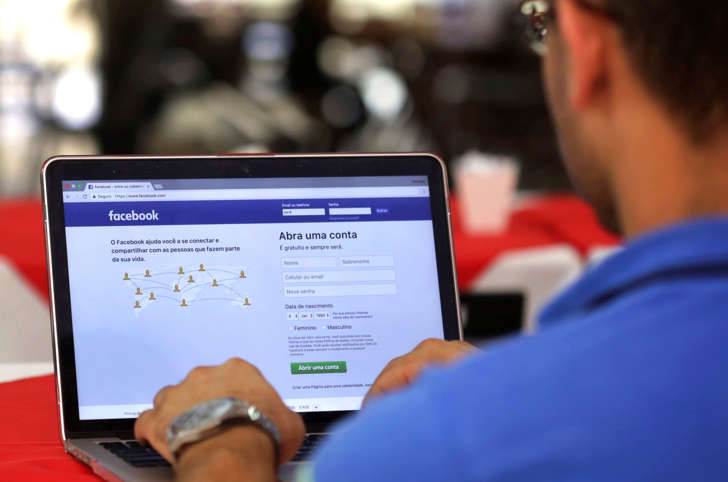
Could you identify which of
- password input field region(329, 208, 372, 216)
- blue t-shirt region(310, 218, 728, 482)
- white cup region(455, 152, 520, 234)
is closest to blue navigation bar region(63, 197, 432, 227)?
password input field region(329, 208, 372, 216)

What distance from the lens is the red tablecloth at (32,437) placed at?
82 centimetres

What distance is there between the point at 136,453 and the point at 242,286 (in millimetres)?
181

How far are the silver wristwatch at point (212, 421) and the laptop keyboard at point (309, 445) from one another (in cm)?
13

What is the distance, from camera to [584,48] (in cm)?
54

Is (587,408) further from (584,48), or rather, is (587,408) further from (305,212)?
(305,212)

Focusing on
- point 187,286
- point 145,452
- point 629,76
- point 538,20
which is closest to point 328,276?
point 187,286

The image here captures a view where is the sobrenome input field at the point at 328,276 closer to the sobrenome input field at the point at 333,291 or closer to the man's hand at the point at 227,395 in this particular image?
the sobrenome input field at the point at 333,291

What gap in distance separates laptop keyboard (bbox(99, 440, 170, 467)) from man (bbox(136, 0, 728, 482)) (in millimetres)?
338

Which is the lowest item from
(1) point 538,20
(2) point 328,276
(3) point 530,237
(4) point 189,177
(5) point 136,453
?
(3) point 530,237

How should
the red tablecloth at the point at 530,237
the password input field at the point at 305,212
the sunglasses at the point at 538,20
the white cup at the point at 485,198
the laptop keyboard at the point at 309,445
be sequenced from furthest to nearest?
the white cup at the point at 485,198 → the red tablecloth at the point at 530,237 → the password input field at the point at 305,212 → the laptop keyboard at the point at 309,445 → the sunglasses at the point at 538,20

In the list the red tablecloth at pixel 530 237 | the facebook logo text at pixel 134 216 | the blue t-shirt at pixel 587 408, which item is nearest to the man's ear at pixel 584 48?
the blue t-shirt at pixel 587 408

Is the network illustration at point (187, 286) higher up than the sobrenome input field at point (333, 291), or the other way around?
the network illustration at point (187, 286)

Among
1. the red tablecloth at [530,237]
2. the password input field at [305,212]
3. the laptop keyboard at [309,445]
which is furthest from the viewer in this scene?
the red tablecloth at [530,237]

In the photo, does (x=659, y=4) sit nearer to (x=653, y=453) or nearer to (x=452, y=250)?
(x=653, y=453)
